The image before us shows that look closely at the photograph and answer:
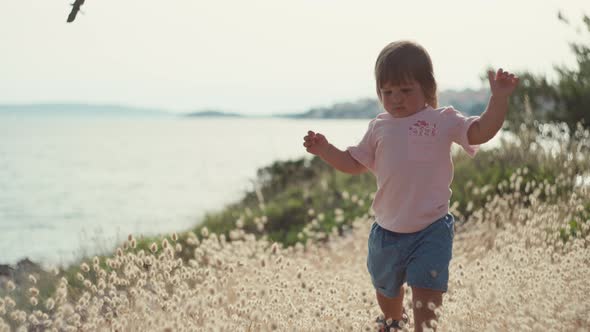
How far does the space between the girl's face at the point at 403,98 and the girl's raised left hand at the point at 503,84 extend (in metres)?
0.42

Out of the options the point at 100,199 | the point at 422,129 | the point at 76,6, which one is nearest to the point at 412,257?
the point at 422,129

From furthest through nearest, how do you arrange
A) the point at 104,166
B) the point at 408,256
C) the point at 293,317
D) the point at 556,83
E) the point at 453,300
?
the point at 104,166
the point at 556,83
the point at 453,300
the point at 293,317
the point at 408,256

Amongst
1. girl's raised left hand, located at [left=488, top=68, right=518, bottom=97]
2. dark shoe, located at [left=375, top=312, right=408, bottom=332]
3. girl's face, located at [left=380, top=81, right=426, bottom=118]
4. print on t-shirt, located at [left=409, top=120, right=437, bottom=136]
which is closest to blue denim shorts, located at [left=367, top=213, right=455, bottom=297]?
dark shoe, located at [left=375, top=312, right=408, bottom=332]

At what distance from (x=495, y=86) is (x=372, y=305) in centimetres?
249

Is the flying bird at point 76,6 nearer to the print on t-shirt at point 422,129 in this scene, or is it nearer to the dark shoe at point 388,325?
the print on t-shirt at point 422,129

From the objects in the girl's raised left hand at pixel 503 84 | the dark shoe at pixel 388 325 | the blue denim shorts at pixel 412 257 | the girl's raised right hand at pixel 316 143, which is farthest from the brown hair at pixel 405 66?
the dark shoe at pixel 388 325

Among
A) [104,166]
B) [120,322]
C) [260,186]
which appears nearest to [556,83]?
[260,186]

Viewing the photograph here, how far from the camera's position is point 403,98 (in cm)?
412

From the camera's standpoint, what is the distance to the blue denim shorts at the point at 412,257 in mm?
4078

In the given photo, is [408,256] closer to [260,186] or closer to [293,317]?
[293,317]

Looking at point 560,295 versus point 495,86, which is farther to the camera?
point 560,295

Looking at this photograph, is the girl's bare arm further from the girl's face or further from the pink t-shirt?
the girl's face

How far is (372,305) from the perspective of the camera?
580 cm

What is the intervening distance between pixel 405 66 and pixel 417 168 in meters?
0.58
